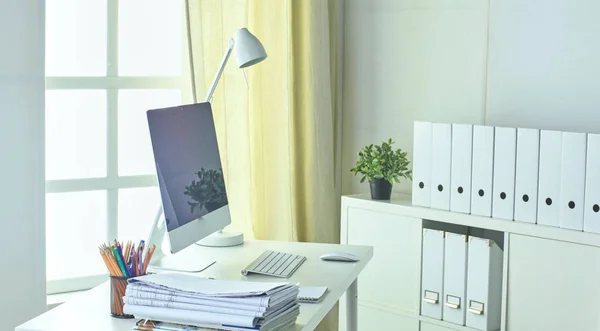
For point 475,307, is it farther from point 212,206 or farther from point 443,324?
point 212,206

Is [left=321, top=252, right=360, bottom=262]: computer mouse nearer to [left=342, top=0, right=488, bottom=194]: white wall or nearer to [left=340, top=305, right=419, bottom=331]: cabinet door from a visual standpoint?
[left=340, top=305, right=419, bottom=331]: cabinet door

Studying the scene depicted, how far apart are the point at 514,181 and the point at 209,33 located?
4.53 ft

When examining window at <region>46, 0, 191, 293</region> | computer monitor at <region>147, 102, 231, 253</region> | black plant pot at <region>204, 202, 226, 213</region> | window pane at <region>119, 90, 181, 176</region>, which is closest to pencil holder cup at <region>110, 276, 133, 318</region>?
computer monitor at <region>147, 102, 231, 253</region>

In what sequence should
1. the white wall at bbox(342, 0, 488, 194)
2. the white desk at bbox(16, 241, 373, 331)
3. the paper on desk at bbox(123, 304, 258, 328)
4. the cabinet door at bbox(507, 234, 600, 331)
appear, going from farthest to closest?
1. the white wall at bbox(342, 0, 488, 194)
2. the cabinet door at bbox(507, 234, 600, 331)
3. the white desk at bbox(16, 241, 373, 331)
4. the paper on desk at bbox(123, 304, 258, 328)

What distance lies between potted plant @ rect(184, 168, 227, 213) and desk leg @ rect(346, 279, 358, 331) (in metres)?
0.61

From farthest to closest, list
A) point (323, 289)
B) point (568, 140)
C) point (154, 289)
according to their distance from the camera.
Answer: point (568, 140)
point (323, 289)
point (154, 289)

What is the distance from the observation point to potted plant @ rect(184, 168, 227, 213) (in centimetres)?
241

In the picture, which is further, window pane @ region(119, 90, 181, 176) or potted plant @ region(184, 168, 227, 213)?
window pane @ region(119, 90, 181, 176)

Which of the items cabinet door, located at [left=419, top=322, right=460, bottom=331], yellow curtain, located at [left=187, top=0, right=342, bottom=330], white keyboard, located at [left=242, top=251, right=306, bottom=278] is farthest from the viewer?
yellow curtain, located at [left=187, top=0, right=342, bottom=330]

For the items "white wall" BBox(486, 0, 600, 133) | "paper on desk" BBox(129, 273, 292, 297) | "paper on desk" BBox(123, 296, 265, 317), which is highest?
"white wall" BBox(486, 0, 600, 133)

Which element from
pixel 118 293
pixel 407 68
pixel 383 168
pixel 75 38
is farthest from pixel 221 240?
pixel 407 68

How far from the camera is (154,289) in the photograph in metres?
1.85

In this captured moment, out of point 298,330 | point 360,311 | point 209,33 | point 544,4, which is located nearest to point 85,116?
point 209,33
